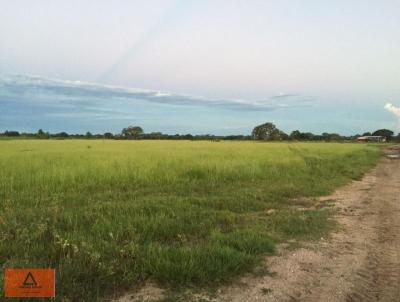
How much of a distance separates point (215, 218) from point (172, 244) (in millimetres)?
2013

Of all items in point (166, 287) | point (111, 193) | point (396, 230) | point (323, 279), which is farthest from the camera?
point (111, 193)

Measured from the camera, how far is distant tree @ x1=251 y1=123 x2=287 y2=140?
111688 millimetres

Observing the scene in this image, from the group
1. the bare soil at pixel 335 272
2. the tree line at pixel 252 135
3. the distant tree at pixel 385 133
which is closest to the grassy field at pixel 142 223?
the bare soil at pixel 335 272

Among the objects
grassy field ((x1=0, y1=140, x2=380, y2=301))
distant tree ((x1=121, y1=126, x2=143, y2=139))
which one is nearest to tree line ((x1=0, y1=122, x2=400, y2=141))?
distant tree ((x1=121, y1=126, x2=143, y2=139))

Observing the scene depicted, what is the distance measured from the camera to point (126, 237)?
6645 millimetres

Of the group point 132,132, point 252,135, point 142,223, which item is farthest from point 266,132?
point 142,223

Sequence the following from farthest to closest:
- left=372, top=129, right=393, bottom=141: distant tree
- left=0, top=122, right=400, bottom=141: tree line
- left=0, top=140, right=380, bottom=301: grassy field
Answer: left=372, top=129, right=393, bottom=141: distant tree
left=0, top=122, right=400, bottom=141: tree line
left=0, top=140, right=380, bottom=301: grassy field

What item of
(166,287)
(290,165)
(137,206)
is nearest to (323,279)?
(166,287)

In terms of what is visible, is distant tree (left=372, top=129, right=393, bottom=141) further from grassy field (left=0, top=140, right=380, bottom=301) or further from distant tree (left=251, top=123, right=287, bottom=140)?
grassy field (left=0, top=140, right=380, bottom=301)

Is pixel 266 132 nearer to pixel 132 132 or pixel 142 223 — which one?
pixel 132 132

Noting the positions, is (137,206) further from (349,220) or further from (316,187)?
(316,187)

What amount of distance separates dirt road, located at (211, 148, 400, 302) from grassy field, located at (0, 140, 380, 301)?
357 mm

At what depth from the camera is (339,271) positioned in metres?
5.70

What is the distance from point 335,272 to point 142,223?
3.13 m
